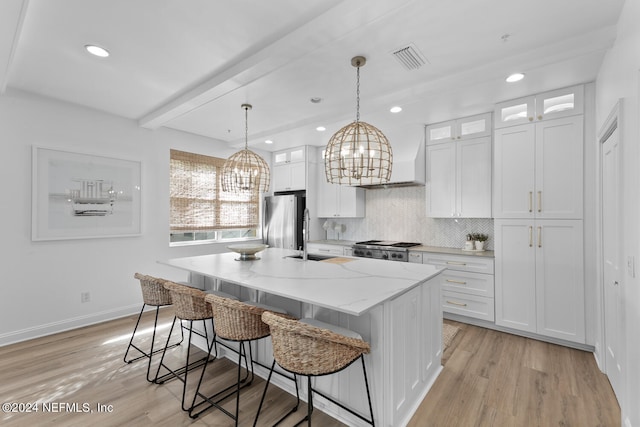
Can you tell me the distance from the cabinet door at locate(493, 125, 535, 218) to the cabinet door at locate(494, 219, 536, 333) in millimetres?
148

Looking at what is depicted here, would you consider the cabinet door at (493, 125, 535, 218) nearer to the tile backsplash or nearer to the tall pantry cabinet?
the tall pantry cabinet

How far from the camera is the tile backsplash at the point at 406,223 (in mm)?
4141

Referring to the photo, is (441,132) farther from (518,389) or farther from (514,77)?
(518,389)

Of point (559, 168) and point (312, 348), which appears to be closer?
point (312, 348)

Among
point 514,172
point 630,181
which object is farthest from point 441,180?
point 630,181

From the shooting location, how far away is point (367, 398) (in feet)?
5.99

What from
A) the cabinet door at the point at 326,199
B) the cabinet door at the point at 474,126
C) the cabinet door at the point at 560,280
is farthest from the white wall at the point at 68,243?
the cabinet door at the point at 560,280

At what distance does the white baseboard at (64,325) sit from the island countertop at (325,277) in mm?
1740

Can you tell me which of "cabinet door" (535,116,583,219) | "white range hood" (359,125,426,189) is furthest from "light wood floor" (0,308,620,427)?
"white range hood" (359,125,426,189)

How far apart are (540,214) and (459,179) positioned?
1.01 meters

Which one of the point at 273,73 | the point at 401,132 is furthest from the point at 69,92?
the point at 401,132

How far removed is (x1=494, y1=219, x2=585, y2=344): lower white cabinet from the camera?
291 centimetres

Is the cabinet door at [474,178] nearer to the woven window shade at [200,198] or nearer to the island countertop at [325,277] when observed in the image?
the island countertop at [325,277]

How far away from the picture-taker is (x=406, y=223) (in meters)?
4.66
